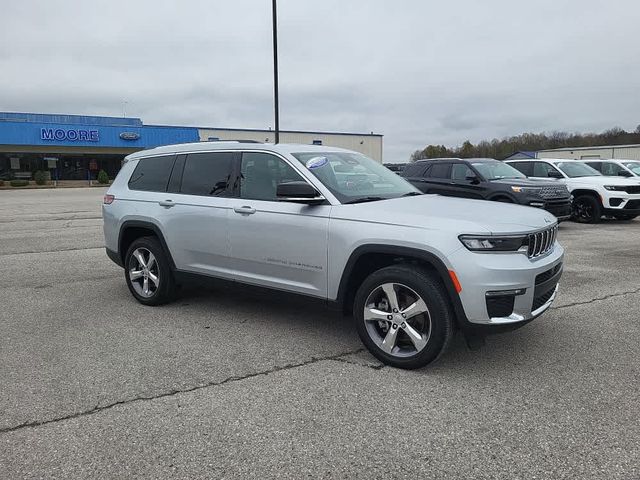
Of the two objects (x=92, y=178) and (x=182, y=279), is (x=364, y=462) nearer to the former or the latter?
(x=182, y=279)

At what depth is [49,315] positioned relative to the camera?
5391 mm

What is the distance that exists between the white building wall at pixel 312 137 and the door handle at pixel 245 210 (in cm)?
5292

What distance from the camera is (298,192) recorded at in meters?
4.13

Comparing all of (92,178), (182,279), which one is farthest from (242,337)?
(92,178)

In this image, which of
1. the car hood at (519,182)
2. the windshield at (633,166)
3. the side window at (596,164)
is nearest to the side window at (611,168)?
the side window at (596,164)

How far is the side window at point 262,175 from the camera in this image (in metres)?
4.65

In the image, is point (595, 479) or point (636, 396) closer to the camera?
point (595, 479)

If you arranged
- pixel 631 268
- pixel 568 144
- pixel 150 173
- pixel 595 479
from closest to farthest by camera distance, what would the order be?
pixel 595 479, pixel 150 173, pixel 631 268, pixel 568 144

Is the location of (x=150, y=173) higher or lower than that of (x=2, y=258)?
higher

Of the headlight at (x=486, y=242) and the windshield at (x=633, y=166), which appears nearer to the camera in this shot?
the headlight at (x=486, y=242)

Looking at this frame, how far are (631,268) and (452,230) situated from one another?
18.2 ft

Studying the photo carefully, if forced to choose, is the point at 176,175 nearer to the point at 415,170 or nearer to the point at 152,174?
the point at 152,174

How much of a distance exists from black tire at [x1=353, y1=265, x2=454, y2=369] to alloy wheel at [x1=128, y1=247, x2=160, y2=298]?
265cm

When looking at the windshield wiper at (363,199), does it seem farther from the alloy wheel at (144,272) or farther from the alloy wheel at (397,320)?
the alloy wheel at (144,272)
